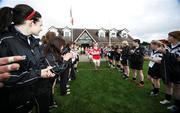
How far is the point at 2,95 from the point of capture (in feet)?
6.75

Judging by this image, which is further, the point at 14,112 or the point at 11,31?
the point at 11,31

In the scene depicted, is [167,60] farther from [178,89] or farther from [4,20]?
[4,20]

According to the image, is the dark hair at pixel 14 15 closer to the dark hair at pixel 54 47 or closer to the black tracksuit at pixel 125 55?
the dark hair at pixel 54 47

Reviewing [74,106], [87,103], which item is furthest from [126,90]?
[74,106]

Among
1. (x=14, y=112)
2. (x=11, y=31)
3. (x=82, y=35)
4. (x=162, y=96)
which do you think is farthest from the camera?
(x=82, y=35)

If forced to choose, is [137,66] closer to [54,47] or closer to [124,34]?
[54,47]

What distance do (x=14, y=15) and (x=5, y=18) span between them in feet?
0.62

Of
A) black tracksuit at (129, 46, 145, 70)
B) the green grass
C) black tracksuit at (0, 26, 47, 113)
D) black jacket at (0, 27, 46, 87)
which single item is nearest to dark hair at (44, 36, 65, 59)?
Answer: black jacket at (0, 27, 46, 87)

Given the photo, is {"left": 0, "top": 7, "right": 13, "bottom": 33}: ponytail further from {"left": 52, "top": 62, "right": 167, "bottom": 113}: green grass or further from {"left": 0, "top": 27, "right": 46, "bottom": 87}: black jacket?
{"left": 52, "top": 62, "right": 167, "bottom": 113}: green grass

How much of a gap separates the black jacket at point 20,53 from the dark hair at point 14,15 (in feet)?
0.31

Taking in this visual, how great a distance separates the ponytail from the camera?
7.35ft

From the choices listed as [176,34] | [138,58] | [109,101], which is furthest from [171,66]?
[138,58]

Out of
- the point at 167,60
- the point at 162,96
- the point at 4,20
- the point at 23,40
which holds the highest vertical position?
the point at 4,20

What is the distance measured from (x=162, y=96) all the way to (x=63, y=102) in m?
3.76
